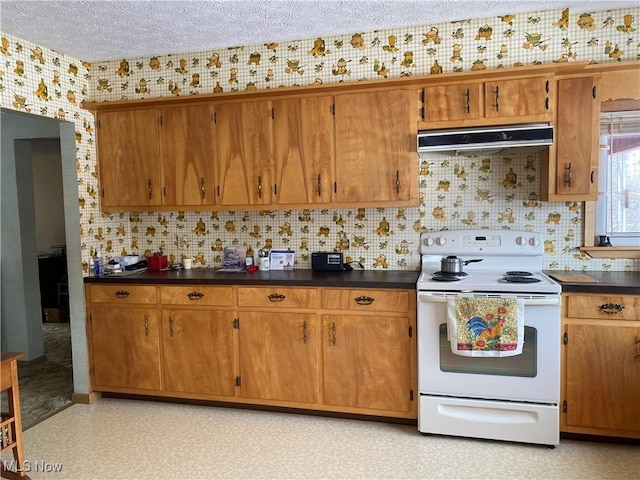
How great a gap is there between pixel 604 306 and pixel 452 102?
148 centimetres

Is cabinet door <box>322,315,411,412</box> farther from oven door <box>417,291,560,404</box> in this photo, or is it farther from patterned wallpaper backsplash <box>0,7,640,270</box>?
patterned wallpaper backsplash <box>0,7,640,270</box>

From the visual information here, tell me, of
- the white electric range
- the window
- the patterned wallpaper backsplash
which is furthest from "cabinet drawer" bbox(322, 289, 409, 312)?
the window

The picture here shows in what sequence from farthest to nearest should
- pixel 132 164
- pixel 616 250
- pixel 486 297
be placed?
pixel 132 164, pixel 616 250, pixel 486 297

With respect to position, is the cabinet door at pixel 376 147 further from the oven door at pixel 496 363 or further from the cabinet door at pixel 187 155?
the cabinet door at pixel 187 155

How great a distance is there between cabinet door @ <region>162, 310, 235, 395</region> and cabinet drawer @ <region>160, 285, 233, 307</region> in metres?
0.06

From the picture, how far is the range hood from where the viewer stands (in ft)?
8.48

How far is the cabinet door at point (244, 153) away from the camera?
10.5 feet

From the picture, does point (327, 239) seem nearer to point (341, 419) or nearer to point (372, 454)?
point (341, 419)

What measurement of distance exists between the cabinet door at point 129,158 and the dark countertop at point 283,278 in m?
0.58

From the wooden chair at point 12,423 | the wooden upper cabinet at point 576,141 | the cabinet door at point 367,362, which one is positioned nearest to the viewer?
the wooden chair at point 12,423

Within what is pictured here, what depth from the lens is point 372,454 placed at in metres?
2.55

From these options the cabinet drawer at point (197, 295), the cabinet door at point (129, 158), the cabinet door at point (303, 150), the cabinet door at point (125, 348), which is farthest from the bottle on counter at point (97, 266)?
the cabinet door at point (303, 150)

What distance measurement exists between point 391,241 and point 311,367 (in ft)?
3.44

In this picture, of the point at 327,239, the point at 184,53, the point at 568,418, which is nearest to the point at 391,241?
the point at 327,239
